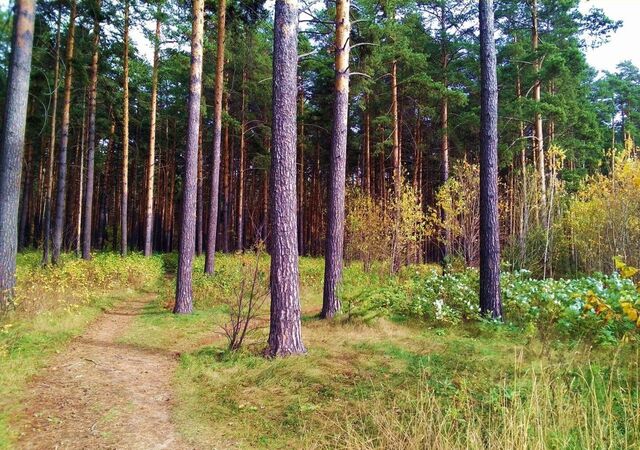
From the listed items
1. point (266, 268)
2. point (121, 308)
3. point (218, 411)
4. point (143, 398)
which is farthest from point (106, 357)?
point (266, 268)

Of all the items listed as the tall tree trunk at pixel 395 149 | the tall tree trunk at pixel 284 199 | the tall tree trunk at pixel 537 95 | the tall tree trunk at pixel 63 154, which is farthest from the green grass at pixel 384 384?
the tall tree trunk at pixel 537 95

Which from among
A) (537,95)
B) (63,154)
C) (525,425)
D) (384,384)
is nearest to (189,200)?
(384,384)

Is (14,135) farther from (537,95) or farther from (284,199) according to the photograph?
(537,95)

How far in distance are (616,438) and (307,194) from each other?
29.0 metres

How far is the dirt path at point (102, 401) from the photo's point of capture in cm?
360

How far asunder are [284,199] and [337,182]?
346 cm

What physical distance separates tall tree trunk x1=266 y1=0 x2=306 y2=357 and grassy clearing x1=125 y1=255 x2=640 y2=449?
0.47 m

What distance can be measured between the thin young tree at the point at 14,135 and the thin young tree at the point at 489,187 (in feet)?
29.7

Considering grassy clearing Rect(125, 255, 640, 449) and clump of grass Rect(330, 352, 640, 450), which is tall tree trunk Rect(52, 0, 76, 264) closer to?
grassy clearing Rect(125, 255, 640, 449)

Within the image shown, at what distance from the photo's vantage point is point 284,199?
19.0ft

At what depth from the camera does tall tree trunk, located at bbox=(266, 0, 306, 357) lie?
18.8 ft

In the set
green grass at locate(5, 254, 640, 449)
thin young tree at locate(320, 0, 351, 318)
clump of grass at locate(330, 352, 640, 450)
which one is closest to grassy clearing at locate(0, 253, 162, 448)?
green grass at locate(5, 254, 640, 449)

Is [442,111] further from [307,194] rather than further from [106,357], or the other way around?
[106,357]

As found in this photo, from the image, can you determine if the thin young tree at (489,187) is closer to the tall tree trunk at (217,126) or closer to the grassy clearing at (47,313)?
the grassy clearing at (47,313)
